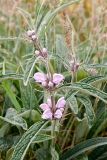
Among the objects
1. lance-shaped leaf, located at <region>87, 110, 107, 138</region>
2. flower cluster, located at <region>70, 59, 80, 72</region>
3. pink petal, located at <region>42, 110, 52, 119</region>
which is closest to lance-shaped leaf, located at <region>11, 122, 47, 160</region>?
pink petal, located at <region>42, 110, 52, 119</region>

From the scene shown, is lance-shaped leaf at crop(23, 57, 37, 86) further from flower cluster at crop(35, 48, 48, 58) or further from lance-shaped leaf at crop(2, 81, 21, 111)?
lance-shaped leaf at crop(2, 81, 21, 111)

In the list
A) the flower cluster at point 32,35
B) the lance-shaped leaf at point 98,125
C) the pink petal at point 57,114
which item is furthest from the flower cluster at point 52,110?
the lance-shaped leaf at point 98,125

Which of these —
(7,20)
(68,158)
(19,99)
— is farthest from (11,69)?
(7,20)

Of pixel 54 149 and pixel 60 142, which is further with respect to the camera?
pixel 60 142

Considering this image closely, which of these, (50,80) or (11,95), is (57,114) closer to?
(50,80)

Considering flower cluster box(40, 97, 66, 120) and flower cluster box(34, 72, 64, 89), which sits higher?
flower cluster box(34, 72, 64, 89)

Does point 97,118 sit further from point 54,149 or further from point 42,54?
point 42,54

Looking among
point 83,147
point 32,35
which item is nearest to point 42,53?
point 32,35
